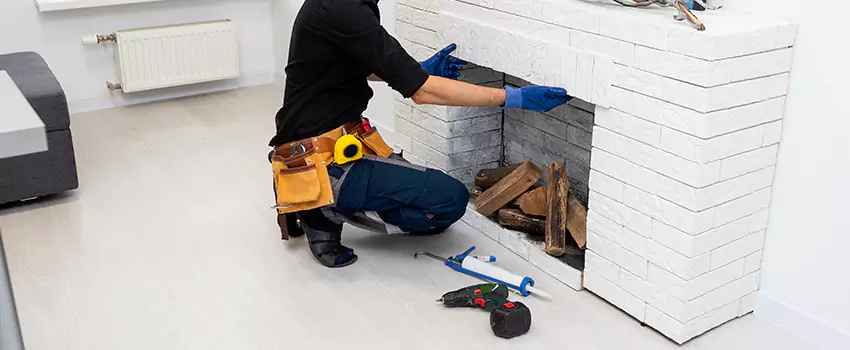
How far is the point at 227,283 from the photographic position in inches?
107

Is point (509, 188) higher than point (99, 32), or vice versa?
point (99, 32)

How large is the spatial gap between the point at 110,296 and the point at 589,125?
1645mm

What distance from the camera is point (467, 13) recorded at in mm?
2889

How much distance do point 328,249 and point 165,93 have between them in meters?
2.35

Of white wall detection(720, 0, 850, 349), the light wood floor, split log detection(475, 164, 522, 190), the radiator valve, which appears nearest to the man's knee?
the light wood floor

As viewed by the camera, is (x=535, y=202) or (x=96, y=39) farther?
(x=96, y=39)

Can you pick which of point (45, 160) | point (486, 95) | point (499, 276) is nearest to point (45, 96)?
point (45, 160)

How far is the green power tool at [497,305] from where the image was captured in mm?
2367

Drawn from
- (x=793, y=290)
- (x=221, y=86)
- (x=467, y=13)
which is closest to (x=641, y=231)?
(x=793, y=290)

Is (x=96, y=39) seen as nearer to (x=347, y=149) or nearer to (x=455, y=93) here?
(x=347, y=149)

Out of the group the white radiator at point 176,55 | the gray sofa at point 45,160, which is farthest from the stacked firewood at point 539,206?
the white radiator at point 176,55

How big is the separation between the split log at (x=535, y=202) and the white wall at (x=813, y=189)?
0.74m

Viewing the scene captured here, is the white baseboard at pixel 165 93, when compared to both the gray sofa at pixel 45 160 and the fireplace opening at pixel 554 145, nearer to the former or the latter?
the gray sofa at pixel 45 160

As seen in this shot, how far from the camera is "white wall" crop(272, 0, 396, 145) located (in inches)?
151
